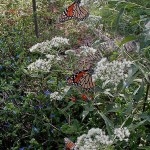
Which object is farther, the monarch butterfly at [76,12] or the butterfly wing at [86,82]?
the monarch butterfly at [76,12]

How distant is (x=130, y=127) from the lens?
2.39m

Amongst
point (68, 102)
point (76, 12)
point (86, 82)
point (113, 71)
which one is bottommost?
point (68, 102)

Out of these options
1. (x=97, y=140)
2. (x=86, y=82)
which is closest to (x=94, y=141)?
(x=97, y=140)

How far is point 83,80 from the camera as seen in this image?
2762 mm

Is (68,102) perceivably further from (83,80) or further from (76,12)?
(76,12)

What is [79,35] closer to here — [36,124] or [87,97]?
[36,124]

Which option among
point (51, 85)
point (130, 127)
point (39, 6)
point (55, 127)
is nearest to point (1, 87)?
point (51, 85)

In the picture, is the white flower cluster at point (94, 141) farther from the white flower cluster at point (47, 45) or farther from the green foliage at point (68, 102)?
the white flower cluster at point (47, 45)

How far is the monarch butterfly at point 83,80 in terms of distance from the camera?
9.04 feet

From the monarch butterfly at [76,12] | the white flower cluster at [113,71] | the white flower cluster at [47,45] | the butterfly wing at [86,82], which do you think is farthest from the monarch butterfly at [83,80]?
the monarch butterfly at [76,12]

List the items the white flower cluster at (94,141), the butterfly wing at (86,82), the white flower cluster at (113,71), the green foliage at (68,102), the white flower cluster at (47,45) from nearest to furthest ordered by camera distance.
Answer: the white flower cluster at (94,141) → the white flower cluster at (113,71) → the green foliage at (68,102) → the butterfly wing at (86,82) → the white flower cluster at (47,45)

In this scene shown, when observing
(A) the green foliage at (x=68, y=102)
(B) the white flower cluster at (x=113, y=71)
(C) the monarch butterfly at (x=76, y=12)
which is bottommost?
(A) the green foliage at (x=68, y=102)

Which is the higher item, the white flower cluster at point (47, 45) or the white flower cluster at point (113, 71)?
the white flower cluster at point (113, 71)

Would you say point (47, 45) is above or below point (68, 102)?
above
